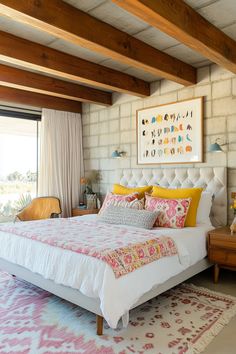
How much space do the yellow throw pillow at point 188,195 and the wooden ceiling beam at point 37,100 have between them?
249cm

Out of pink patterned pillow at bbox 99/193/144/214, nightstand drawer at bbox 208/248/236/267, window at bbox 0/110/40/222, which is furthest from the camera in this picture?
window at bbox 0/110/40/222

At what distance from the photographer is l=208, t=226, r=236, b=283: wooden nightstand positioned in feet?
10.2

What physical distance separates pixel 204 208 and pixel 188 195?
0.96 feet

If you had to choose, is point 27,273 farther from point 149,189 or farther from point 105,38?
point 105,38

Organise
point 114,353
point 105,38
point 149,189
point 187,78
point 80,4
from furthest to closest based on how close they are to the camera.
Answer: point 149,189 → point 187,78 → point 105,38 → point 80,4 → point 114,353

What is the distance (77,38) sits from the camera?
8.53ft

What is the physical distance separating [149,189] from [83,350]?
245 centimetres

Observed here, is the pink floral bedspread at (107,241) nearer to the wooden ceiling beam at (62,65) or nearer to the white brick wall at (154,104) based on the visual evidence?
the white brick wall at (154,104)

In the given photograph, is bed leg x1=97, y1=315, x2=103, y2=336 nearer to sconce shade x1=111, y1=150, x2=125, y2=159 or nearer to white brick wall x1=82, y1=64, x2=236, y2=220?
white brick wall x1=82, y1=64, x2=236, y2=220

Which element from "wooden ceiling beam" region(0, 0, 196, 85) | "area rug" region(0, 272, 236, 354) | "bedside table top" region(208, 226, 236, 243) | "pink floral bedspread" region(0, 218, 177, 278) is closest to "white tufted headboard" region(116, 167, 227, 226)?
"bedside table top" region(208, 226, 236, 243)

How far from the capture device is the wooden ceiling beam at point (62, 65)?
3025mm

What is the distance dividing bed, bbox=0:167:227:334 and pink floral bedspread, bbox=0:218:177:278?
53mm

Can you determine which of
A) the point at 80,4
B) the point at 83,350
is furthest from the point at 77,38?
the point at 83,350

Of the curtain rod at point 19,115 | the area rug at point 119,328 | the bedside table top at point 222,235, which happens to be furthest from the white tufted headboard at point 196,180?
the curtain rod at point 19,115
